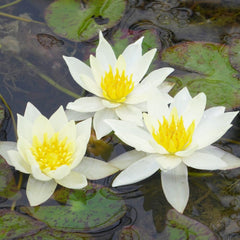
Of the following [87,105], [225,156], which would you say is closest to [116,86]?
[87,105]

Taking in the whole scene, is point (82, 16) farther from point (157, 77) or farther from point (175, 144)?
point (175, 144)

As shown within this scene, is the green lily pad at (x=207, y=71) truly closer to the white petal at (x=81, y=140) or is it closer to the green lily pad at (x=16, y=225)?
the white petal at (x=81, y=140)

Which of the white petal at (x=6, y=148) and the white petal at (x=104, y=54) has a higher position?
the white petal at (x=104, y=54)

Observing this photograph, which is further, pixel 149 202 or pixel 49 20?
pixel 49 20

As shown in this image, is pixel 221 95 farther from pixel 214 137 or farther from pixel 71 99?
pixel 71 99

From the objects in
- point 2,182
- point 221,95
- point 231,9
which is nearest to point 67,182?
point 2,182

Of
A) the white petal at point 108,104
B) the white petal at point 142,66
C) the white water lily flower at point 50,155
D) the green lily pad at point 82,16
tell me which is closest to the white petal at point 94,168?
the white water lily flower at point 50,155

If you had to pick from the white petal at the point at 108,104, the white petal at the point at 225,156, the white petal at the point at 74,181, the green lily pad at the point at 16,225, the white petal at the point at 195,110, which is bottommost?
the green lily pad at the point at 16,225

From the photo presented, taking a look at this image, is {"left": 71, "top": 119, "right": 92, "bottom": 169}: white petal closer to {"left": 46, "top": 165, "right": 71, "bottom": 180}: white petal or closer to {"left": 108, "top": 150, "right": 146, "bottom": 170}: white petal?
{"left": 46, "top": 165, "right": 71, "bottom": 180}: white petal
